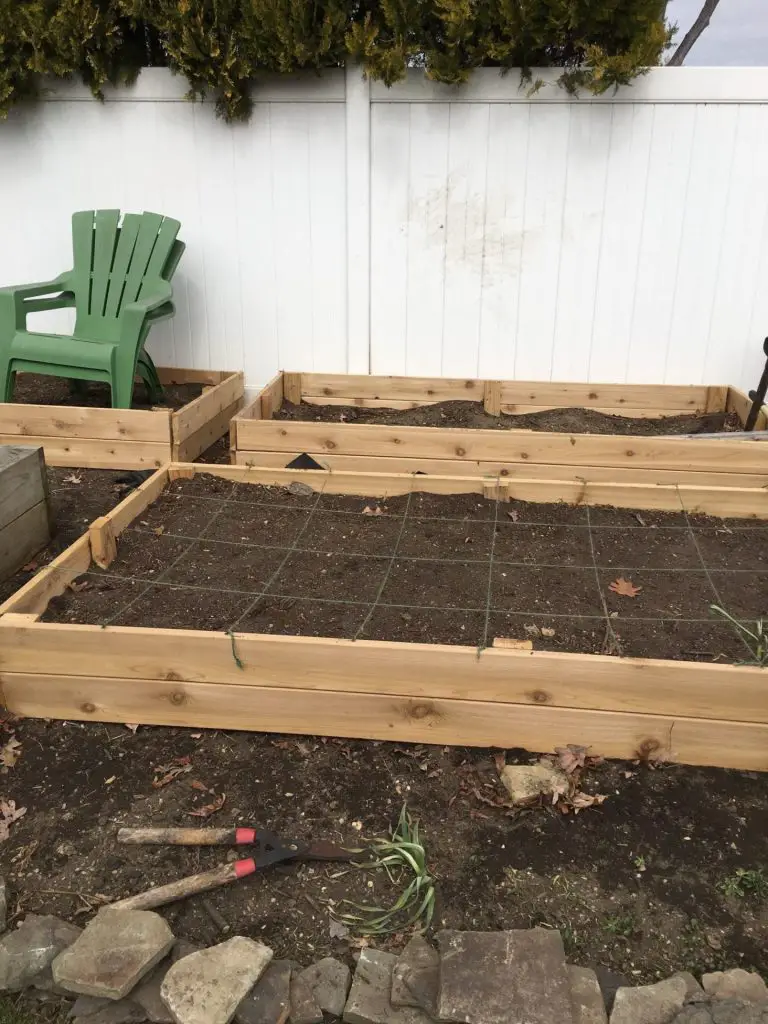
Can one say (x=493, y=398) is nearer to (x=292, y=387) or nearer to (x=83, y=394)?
(x=292, y=387)

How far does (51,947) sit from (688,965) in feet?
4.10

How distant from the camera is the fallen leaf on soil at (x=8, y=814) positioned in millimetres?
1819

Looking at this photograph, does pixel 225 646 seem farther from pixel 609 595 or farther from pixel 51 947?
pixel 609 595

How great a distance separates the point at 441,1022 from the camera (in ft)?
4.51

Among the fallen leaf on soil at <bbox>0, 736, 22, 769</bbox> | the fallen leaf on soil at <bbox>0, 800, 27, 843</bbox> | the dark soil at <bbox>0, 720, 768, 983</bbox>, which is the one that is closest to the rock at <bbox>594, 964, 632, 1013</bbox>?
the dark soil at <bbox>0, 720, 768, 983</bbox>

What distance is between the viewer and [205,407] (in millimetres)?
3938

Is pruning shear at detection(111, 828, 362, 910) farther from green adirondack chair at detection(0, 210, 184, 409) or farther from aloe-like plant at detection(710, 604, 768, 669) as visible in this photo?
green adirondack chair at detection(0, 210, 184, 409)

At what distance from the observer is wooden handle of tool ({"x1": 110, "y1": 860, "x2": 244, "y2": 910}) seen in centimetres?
160

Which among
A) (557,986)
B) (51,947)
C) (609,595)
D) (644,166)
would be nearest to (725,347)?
(644,166)

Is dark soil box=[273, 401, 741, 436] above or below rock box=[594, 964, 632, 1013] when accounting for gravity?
above

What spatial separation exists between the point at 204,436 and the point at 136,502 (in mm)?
1099

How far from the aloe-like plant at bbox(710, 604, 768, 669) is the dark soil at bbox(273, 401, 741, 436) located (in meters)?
1.67

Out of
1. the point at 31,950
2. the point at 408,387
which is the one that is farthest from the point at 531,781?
the point at 408,387

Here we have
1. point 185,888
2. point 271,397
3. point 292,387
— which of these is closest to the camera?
point 185,888
